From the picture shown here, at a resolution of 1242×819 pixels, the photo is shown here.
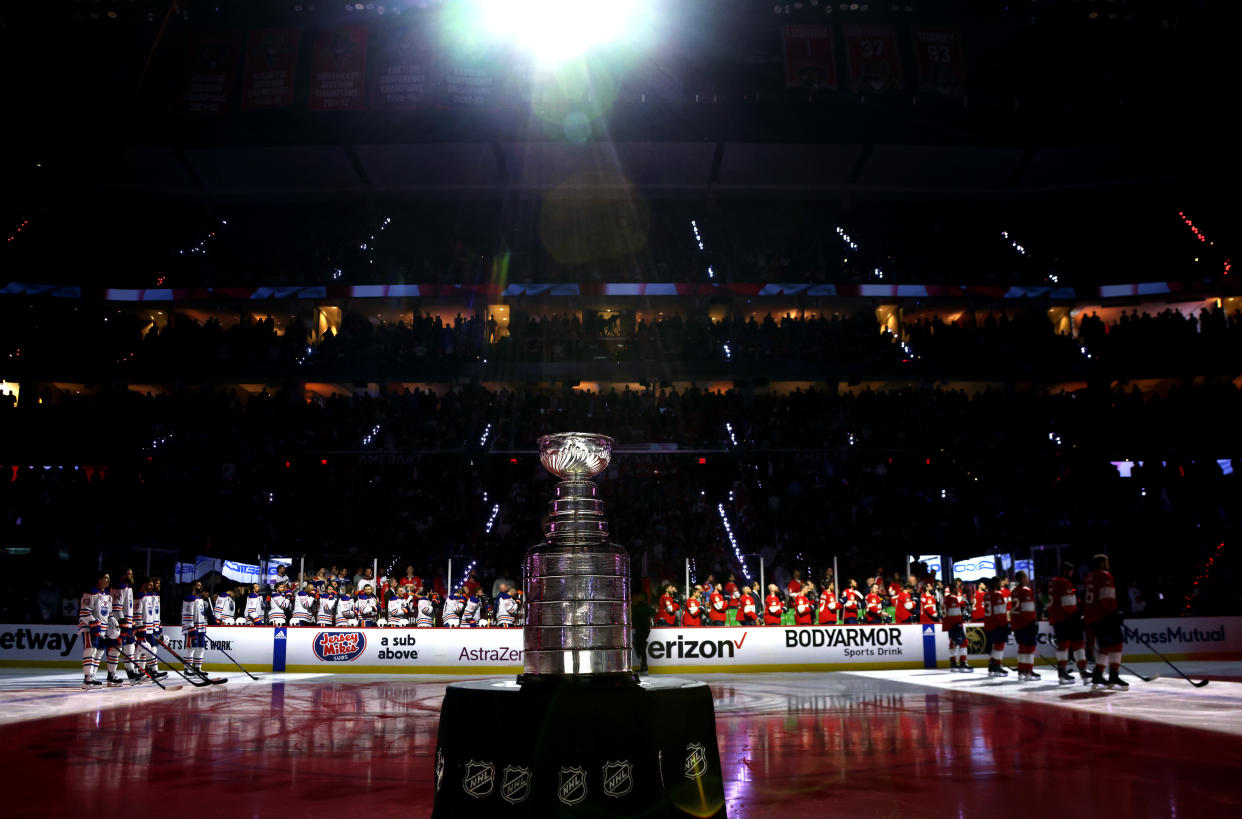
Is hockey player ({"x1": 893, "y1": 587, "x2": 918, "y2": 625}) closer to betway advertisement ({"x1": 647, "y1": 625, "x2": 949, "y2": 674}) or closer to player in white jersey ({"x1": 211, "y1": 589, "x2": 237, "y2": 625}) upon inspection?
betway advertisement ({"x1": 647, "y1": 625, "x2": 949, "y2": 674})

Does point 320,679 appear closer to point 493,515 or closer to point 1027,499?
point 493,515

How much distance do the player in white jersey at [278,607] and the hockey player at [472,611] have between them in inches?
167

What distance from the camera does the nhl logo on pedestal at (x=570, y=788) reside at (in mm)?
4129

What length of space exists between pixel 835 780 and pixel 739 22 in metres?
30.3

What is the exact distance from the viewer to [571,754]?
417 cm

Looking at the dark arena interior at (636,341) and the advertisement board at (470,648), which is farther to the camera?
the dark arena interior at (636,341)

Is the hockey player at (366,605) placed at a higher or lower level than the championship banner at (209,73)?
lower

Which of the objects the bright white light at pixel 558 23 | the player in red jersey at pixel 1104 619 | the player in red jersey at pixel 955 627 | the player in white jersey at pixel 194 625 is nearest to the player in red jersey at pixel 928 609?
the player in red jersey at pixel 955 627

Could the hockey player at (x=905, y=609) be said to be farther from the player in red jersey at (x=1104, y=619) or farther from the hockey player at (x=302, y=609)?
the hockey player at (x=302, y=609)

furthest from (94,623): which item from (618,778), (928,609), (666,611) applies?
(928,609)

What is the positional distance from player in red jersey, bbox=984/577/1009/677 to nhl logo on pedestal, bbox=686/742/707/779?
50.4 ft

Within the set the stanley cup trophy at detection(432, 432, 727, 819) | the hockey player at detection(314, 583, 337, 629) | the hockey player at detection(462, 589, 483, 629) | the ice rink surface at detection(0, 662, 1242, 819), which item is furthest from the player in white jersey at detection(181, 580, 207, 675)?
the stanley cup trophy at detection(432, 432, 727, 819)

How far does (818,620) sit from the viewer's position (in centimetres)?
2227

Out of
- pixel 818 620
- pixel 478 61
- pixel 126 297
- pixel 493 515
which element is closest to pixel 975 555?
pixel 818 620
